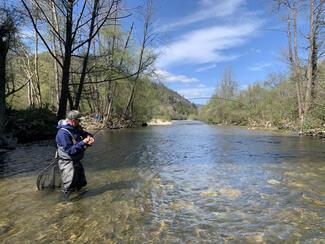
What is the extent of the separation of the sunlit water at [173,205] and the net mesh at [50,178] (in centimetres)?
21

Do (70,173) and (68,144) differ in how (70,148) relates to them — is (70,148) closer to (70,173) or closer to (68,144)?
(68,144)

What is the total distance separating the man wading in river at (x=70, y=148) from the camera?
20.0 feet

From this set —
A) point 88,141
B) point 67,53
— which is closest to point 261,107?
point 67,53

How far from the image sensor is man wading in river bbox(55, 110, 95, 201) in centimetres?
608

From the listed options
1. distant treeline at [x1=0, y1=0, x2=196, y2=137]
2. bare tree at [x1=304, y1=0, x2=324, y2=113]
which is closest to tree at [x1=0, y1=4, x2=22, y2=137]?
distant treeline at [x1=0, y1=0, x2=196, y2=137]

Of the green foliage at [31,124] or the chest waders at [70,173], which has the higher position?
the green foliage at [31,124]

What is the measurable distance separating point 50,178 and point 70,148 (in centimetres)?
136

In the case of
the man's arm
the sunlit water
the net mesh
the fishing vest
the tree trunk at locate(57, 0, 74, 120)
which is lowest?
the sunlit water

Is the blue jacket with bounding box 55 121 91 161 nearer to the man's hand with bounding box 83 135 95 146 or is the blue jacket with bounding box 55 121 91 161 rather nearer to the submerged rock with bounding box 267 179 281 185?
the man's hand with bounding box 83 135 95 146

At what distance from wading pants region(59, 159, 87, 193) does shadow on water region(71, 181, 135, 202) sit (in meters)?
0.27

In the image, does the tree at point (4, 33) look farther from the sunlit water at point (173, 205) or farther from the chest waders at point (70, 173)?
the chest waders at point (70, 173)

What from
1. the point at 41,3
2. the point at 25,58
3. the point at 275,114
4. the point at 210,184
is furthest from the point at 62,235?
the point at 275,114

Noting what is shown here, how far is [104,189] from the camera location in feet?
23.4

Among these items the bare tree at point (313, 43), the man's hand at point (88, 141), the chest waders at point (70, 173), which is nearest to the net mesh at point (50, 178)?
the chest waders at point (70, 173)
